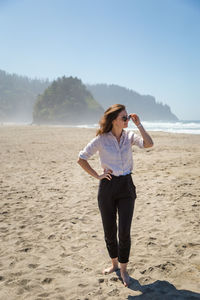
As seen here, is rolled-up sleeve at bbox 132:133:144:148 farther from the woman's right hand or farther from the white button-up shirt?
the woman's right hand

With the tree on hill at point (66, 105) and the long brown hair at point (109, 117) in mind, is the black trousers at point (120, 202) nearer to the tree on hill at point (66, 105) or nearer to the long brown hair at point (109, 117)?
the long brown hair at point (109, 117)

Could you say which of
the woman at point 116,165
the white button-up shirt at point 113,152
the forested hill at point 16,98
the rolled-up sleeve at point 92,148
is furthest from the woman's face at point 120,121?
the forested hill at point 16,98

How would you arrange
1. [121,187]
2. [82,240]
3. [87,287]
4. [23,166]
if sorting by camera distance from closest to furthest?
[121,187] → [87,287] → [82,240] → [23,166]

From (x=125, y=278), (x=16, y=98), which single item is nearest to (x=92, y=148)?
(x=125, y=278)

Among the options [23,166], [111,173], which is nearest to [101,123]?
[111,173]

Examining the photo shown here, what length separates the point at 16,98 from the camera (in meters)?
158

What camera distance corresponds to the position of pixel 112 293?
2707mm

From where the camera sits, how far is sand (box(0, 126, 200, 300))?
9.20ft

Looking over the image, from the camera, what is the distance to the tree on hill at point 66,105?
9950cm

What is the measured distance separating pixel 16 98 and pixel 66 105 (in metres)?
70.7

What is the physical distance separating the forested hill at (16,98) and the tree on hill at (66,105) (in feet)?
153

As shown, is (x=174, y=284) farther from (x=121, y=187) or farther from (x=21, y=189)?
(x=21, y=189)

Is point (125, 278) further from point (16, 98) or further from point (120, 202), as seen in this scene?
point (16, 98)

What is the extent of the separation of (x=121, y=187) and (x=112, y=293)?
1.21 meters
